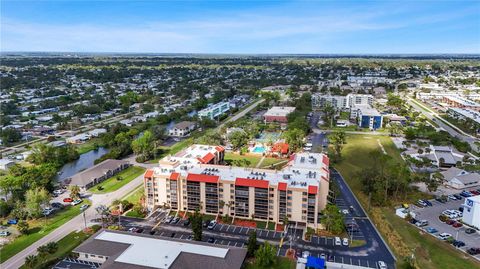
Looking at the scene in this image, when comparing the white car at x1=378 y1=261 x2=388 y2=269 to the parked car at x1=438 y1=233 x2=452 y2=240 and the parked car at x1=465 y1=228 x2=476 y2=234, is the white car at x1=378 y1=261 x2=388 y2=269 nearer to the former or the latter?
the parked car at x1=438 y1=233 x2=452 y2=240

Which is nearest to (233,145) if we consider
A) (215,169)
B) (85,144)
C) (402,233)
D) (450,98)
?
(215,169)

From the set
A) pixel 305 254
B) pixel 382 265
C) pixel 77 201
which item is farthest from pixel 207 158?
pixel 382 265

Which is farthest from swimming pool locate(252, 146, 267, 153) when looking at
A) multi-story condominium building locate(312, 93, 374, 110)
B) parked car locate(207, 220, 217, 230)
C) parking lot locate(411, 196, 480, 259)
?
multi-story condominium building locate(312, 93, 374, 110)

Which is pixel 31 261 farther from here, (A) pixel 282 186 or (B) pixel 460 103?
(B) pixel 460 103

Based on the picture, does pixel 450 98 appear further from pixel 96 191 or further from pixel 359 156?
pixel 96 191

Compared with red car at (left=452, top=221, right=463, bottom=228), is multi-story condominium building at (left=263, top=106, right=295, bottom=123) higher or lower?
higher

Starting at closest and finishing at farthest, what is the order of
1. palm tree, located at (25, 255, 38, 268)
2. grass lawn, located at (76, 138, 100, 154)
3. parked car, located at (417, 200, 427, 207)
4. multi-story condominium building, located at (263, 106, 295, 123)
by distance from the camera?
palm tree, located at (25, 255, 38, 268) → parked car, located at (417, 200, 427, 207) → grass lawn, located at (76, 138, 100, 154) → multi-story condominium building, located at (263, 106, 295, 123)

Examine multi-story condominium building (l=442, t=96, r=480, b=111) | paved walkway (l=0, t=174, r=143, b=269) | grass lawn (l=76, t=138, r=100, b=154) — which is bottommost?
paved walkway (l=0, t=174, r=143, b=269)
